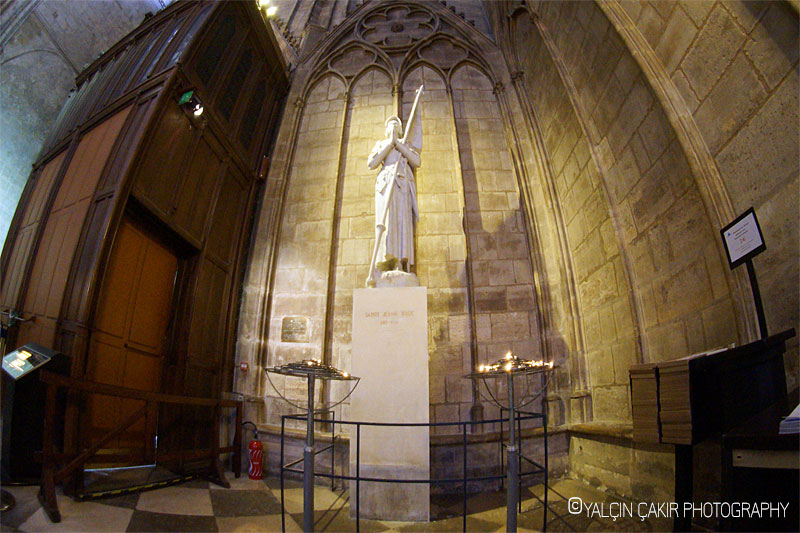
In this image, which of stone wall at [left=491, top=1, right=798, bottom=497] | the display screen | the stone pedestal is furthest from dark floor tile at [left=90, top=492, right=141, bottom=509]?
stone wall at [left=491, top=1, right=798, bottom=497]

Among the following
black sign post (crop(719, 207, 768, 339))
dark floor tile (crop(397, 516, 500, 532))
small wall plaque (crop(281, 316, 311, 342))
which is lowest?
dark floor tile (crop(397, 516, 500, 532))

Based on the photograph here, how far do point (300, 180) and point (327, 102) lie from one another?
178 cm

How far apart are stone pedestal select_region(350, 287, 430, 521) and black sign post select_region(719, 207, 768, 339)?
7.57ft

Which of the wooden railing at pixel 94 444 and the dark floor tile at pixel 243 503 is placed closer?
the wooden railing at pixel 94 444

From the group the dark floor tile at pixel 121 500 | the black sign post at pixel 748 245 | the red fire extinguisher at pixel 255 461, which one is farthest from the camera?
the red fire extinguisher at pixel 255 461

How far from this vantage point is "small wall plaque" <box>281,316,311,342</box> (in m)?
5.60

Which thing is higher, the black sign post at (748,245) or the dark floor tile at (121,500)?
the black sign post at (748,245)

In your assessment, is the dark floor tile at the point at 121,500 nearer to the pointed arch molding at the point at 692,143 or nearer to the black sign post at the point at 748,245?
the black sign post at the point at 748,245

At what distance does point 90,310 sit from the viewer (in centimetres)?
385

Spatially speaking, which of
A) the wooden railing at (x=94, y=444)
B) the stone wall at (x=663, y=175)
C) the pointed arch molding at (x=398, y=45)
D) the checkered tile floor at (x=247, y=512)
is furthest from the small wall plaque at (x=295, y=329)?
the pointed arch molding at (x=398, y=45)

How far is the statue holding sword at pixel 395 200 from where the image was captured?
463cm

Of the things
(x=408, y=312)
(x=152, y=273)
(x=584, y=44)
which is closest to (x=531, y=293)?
(x=408, y=312)

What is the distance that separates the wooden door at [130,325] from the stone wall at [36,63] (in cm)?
255

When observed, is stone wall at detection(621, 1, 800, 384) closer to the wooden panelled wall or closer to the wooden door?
the wooden panelled wall
